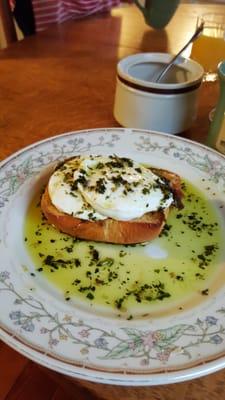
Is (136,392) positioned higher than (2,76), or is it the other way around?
(2,76)

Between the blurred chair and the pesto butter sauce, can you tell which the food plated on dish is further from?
the blurred chair

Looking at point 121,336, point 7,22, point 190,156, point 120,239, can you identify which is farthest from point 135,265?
point 7,22

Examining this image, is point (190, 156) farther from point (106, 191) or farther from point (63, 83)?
point (63, 83)

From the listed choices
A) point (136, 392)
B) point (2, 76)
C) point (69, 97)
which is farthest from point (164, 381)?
point (2, 76)

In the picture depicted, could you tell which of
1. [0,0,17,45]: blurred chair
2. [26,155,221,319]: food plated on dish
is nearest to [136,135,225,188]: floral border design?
[26,155,221,319]: food plated on dish

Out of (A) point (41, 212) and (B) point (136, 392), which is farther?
(A) point (41, 212)

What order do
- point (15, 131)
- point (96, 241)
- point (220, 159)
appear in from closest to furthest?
1. point (96, 241)
2. point (220, 159)
3. point (15, 131)

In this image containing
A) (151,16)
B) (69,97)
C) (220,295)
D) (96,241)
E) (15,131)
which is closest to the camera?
(220,295)

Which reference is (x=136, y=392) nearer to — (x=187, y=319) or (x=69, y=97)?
(x=187, y=319)
